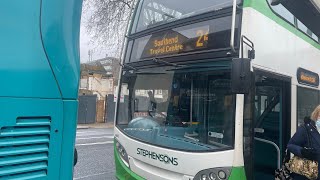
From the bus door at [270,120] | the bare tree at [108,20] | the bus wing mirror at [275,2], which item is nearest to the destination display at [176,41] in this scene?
the bus door at [270,120]

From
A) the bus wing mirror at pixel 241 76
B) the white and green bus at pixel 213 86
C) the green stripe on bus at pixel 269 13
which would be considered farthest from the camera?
the green stripe on bus at pixel 269 13

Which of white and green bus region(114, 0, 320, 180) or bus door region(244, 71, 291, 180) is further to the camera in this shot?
bus door region(244, 71, 291, 180)

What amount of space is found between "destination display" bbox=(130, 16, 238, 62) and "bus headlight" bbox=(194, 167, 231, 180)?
1.33 metres

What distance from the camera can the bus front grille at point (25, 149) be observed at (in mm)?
1711

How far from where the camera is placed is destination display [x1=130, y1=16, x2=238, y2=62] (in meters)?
3.89

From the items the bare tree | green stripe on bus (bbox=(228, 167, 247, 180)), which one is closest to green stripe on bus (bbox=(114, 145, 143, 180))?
green stripe on bus (bbox=(228, 167, 247, 180))

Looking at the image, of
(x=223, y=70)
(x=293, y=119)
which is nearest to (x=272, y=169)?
(x=293, y=119)

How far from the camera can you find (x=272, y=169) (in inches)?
202

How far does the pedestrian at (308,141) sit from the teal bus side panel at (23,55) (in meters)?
3.06

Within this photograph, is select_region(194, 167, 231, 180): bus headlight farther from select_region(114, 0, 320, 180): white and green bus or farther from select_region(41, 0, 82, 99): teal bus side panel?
select_region(41, 0, 82, 99): teal bus side panel

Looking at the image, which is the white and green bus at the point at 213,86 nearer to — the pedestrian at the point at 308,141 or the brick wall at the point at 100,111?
the pedestrian at the point at 308,141

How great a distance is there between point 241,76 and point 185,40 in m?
1.17

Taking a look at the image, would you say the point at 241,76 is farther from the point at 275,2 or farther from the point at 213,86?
the point at 275,2

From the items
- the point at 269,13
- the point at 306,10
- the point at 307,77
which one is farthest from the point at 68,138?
the point at 307,77
